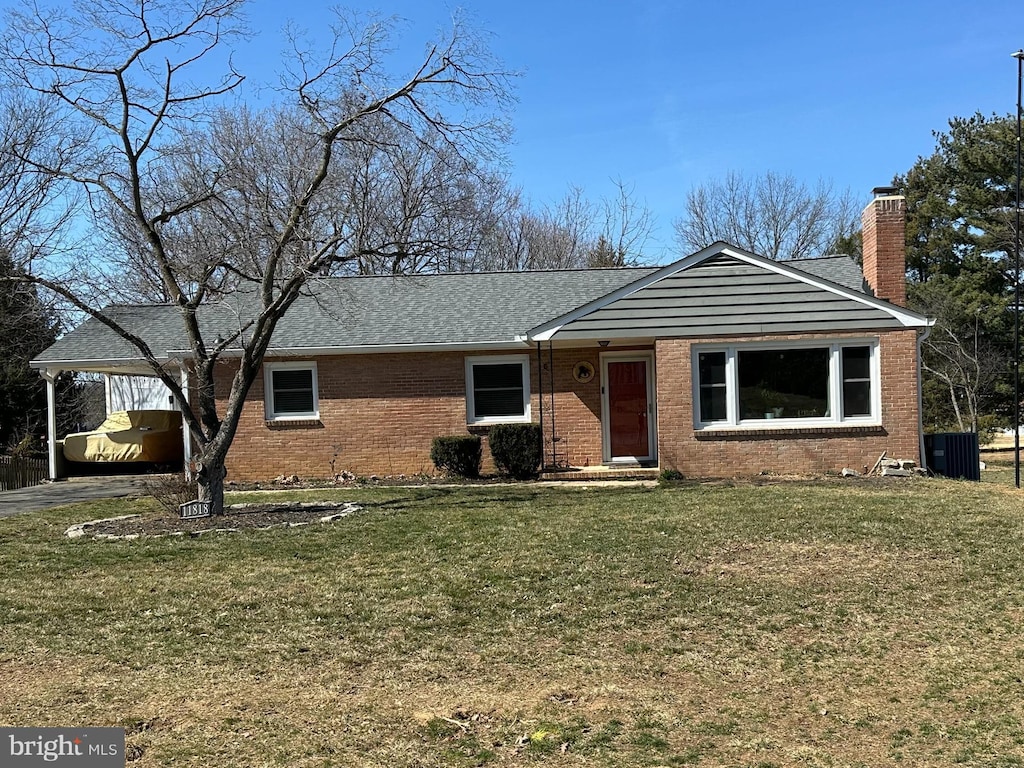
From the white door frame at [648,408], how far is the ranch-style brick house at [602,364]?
33 mm

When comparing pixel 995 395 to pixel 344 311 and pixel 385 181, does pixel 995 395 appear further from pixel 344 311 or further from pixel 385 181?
pixel 344 311

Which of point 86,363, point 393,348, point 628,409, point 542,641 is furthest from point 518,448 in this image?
point 542,641

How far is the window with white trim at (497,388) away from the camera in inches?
666

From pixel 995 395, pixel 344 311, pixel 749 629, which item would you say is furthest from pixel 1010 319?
pixel 749 629

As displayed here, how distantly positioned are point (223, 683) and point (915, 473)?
1241 centimetres

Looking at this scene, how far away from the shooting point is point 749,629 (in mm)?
6227

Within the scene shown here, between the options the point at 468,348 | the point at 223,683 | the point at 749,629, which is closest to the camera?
the point at 223,683

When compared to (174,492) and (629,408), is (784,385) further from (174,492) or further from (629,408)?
(174,492)

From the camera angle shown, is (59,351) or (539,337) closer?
(539,337)

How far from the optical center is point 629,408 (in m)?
17.3

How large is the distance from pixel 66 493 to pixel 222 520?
7046 mm

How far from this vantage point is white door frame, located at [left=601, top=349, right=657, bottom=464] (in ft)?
55.5

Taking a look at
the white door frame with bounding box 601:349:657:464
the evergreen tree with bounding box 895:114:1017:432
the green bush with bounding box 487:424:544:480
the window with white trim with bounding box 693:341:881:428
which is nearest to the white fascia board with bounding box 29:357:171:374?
the green bush with bounding box 487:424:544:480

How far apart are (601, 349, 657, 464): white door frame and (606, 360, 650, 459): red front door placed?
0.05 meters
